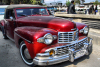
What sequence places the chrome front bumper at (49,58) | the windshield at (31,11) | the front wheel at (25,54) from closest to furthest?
1. the chrome front bumper at (49,58)
2. the front wheel at (25,54)
3. the windshield at (31,11)

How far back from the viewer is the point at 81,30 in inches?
137

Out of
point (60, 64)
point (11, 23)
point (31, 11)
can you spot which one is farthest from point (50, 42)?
point (11, 23)

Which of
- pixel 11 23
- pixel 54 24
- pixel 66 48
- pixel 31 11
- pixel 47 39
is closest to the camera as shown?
pixel 47 39

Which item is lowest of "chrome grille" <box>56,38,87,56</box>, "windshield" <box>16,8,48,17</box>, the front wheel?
the front wheel

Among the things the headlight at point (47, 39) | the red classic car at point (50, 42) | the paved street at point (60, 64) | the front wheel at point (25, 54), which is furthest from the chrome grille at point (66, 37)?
the front wheel at point (25, 54)

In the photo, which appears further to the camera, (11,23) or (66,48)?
(11,23)

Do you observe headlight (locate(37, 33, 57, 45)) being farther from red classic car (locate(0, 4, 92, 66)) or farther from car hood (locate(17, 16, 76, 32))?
car hood (locate(17, 16, 76, 32))

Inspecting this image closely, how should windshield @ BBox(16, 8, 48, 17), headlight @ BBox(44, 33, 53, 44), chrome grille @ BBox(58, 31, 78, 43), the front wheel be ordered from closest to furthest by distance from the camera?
headlight @ BBox(44, 33, 53, 44)
chrome grille @ BBox(58, 31, 78, 43)
the front wheel
windshield @ BBox(16, 8, 48, 17)

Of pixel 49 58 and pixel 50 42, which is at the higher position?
pixel 50 42

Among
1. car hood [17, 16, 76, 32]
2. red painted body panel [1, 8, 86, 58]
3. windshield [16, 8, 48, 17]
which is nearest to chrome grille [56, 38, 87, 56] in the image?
red painted body panel [1, 8, 86, 58]

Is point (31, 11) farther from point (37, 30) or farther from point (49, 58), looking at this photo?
point (49, 58)

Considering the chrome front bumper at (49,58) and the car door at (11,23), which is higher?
the car door at (11,23)

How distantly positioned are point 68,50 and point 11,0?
25.6 m

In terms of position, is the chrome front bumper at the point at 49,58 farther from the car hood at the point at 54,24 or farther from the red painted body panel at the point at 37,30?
the car hood at the point at 54,24
